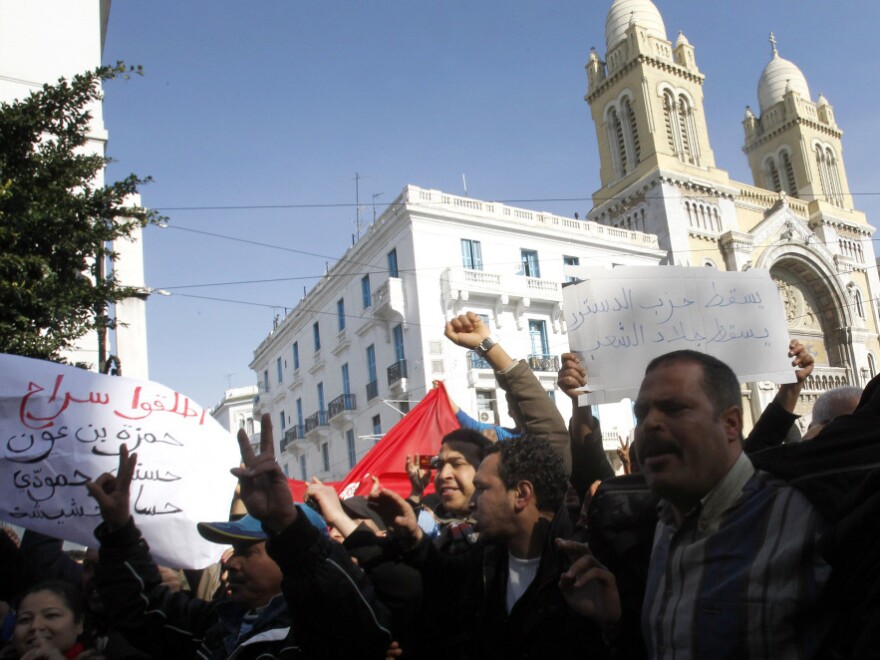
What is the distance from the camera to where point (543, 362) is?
27406mm

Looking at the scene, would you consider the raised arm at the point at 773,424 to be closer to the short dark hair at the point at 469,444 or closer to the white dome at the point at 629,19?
the short dark hair at the point at 469,444

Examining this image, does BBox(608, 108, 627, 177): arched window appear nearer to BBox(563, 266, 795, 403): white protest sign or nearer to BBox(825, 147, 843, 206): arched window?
BBox(825, 147, 843, 206): arched window

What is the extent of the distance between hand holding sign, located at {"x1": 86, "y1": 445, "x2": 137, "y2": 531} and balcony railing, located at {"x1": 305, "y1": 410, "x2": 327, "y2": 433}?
28.7 m

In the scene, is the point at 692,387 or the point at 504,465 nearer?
the point at 692,387

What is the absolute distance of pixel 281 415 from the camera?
123ft

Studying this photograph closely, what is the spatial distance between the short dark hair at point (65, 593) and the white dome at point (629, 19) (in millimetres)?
36598

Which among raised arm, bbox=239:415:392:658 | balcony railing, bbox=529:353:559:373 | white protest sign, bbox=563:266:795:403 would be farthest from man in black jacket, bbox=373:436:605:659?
balcony railing, bbox=529:353:559:373

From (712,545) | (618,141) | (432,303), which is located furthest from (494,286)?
(712,545)

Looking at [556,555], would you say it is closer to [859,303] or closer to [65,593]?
[65,593]

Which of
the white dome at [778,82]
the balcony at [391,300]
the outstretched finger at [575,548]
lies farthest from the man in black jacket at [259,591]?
the white dome at [778,82]

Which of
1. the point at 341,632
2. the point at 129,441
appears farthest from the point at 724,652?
the point at 129,441

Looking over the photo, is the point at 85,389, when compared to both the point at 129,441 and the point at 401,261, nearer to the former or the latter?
the point at 129,441

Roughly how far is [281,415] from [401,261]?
A: 13026mm

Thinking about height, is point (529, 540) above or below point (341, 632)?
above
